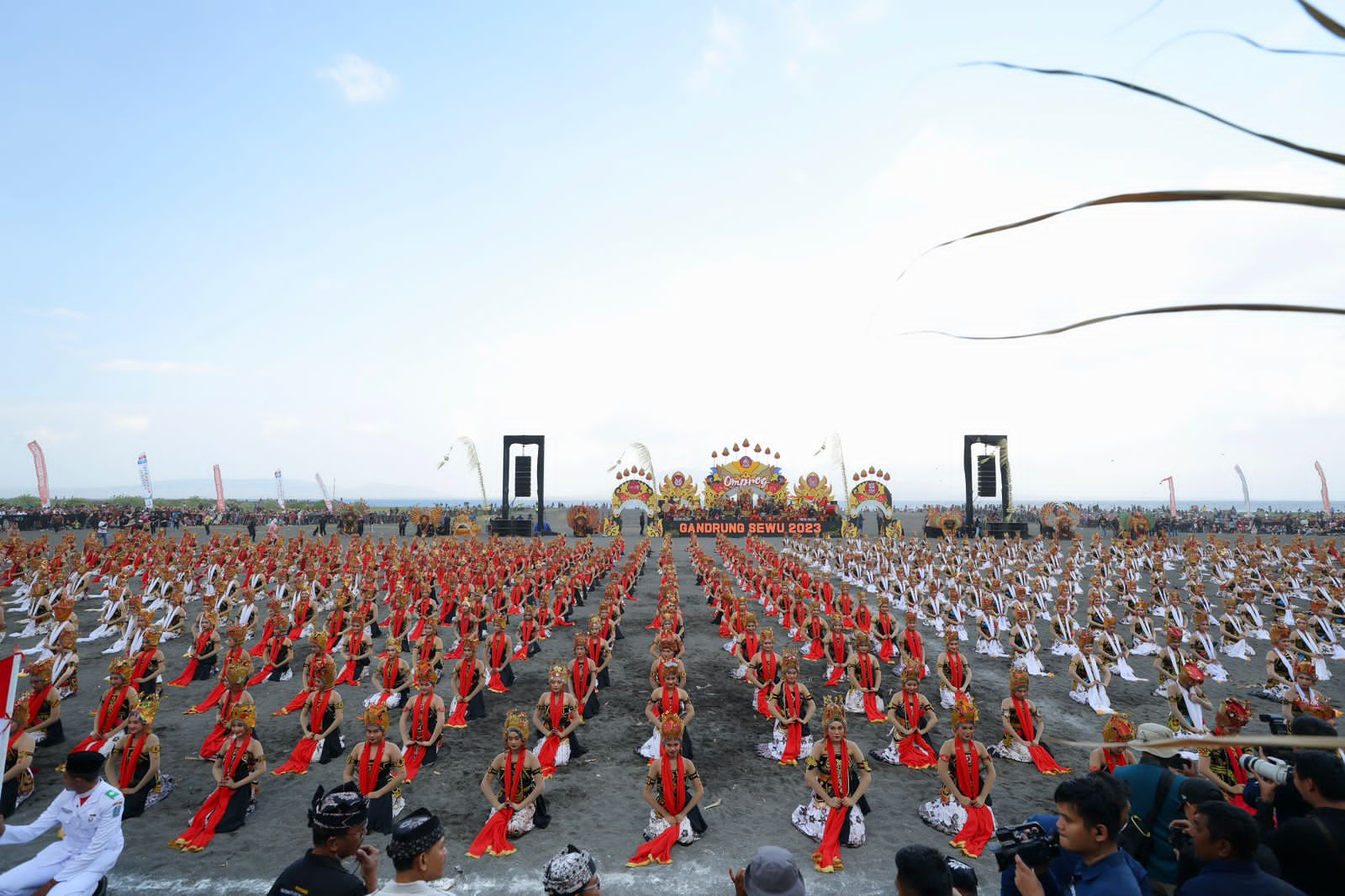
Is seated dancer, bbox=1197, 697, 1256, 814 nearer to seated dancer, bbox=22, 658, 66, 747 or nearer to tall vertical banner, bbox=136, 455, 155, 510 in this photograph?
seated dancer, bbox=22, 658, 66, 747

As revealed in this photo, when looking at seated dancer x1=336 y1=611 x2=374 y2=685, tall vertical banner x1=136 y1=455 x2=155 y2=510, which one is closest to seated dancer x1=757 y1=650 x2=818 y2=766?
seated dancer x1=336 y1=611 x2=374 y2=685

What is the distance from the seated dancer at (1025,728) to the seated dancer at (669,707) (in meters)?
4.23

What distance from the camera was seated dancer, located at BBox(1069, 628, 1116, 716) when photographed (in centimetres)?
1119

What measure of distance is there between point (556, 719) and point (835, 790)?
375 centimetres

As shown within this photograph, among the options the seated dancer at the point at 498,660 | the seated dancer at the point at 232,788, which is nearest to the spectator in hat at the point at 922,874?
the seated dancer at the point at 232,788

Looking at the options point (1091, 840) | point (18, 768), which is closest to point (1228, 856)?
point (1091, 840)

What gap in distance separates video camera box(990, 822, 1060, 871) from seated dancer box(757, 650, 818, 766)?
17.8 ft

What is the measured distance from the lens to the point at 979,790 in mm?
6977

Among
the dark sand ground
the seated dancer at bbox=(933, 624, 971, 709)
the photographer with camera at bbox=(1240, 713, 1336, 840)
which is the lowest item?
A: the dark sand ground

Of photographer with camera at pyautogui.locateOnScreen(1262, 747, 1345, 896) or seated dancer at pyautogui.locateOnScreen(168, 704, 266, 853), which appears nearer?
photographer with camera at pyautogui.locateOnScreen(1262, 747, 1345, 896)

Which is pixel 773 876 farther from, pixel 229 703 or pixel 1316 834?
pixel 229 703

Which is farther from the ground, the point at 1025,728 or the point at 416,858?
the point at 416,858

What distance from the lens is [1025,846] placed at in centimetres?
337

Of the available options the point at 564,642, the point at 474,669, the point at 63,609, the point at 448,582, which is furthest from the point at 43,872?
the point at 448,582
